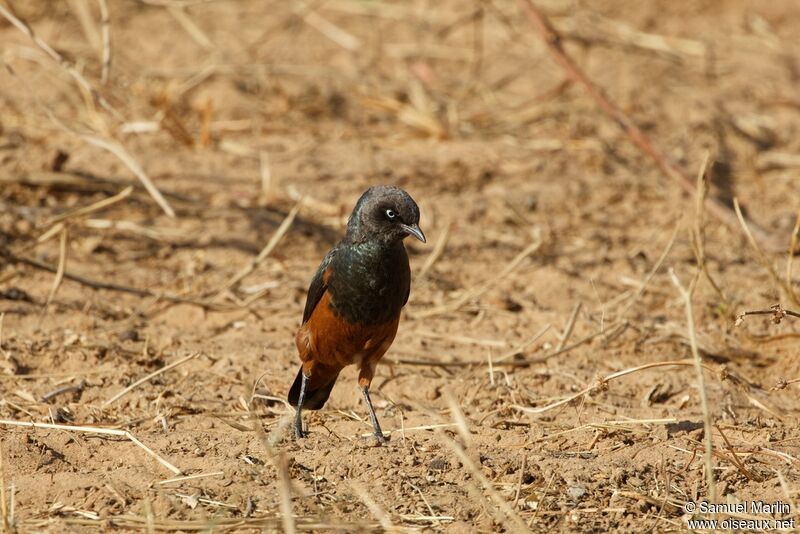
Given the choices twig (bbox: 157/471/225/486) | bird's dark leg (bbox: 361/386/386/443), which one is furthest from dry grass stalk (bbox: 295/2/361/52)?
twig (bbox: 157/471/225/486)

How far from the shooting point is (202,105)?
372 inches

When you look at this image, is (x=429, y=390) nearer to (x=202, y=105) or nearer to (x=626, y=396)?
(x=626, y=396)

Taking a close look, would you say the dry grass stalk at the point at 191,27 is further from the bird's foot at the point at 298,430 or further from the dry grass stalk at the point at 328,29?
the bird's foot at the point at 298,430

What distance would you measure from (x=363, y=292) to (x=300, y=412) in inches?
31.2

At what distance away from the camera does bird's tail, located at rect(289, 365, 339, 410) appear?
5.77 m

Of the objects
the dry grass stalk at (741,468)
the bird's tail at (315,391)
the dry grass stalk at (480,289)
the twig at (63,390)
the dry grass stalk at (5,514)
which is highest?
the dry grass stalk at (5,514)

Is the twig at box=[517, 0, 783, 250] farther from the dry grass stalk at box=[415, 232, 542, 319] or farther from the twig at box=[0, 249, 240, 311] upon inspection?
the twig at box=[0, 249, 240, 311]

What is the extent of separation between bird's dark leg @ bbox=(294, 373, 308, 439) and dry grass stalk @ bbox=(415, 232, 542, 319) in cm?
164

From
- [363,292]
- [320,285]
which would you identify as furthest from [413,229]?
[320,285]

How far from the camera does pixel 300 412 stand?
18.3 ft

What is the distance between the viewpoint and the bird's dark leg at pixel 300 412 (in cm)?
540

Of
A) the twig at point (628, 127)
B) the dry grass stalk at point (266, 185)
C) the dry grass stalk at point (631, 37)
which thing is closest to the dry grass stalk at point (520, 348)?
the twig at point (628, 127)

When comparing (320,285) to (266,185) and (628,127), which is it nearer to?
(266,185)

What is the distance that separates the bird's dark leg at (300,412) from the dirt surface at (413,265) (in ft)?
0.27
